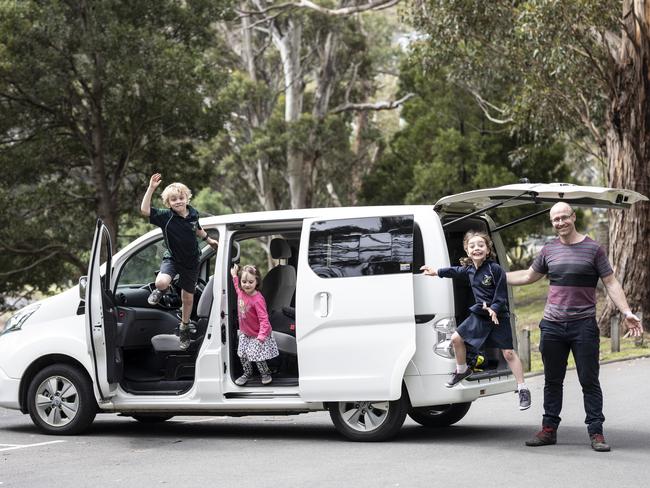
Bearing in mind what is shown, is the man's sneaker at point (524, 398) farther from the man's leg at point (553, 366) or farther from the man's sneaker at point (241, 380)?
the man's sneaker at point (241, 380)

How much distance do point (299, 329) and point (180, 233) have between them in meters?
1.44

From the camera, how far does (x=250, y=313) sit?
9.89 metres

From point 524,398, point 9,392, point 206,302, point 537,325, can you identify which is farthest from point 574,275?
point 537,325

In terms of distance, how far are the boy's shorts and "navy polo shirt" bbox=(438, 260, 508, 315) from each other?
8.41 ft

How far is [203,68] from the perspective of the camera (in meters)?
26.0

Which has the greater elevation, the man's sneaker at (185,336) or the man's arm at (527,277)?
the man's arm at (527,277)

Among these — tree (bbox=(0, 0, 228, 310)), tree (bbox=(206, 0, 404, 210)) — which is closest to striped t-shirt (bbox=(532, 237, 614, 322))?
tree (bbox=(0, 0, 228, 310))

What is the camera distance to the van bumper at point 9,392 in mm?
10602

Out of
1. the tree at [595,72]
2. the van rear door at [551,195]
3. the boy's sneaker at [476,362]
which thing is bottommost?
the boy's sneaker at [476,362]

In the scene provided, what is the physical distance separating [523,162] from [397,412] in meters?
27.5

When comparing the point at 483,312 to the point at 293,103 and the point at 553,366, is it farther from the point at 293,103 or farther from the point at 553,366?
the point at 293,103

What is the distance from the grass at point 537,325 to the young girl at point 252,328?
2409 millimetres

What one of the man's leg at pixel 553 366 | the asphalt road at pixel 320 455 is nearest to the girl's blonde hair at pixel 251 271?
the asphalt road at pixel 320 455

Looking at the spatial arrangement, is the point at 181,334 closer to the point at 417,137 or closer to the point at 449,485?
the point at 449,485
